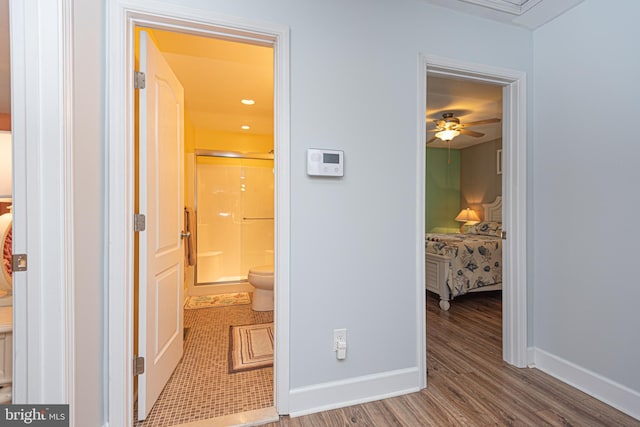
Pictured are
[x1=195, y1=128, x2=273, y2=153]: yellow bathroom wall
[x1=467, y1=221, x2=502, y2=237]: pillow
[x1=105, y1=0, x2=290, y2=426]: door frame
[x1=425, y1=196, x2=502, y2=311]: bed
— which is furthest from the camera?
[x1=467, y1=221, x2=502, y2=237]: pillow

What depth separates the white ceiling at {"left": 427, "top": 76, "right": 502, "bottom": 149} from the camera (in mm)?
3238

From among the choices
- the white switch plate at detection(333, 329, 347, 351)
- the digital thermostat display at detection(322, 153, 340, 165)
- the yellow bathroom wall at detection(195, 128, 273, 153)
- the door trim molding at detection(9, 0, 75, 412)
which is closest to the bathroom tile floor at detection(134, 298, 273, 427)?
the white switch plate at detection(333, 329, 347, 351)

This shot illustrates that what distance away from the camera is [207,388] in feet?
5.89

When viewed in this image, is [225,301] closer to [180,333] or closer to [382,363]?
[180,333]

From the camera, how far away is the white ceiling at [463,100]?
324 cm

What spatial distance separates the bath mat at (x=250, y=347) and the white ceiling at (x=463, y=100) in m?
2.76

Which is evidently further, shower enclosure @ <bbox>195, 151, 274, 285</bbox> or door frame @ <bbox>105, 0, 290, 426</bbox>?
shower enclosure @ <bbox>195, 151, 274, 285</bbox>

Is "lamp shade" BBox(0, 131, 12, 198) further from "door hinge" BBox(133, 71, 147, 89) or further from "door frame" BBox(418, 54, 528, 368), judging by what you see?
"door frame" BBox(418, 54, 528, 368)

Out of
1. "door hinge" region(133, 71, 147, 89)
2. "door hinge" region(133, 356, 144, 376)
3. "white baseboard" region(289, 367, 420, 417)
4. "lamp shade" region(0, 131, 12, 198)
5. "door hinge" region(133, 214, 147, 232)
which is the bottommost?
"white baseboard" region(289, 367, 420, 417)

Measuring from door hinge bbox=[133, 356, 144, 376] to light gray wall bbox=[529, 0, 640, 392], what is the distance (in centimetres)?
256

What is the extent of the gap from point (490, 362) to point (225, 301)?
112 inches

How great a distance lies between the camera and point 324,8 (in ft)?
5.32

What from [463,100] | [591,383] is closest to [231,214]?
[463,100]

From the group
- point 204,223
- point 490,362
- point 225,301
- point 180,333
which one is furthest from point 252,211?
point 490,362
